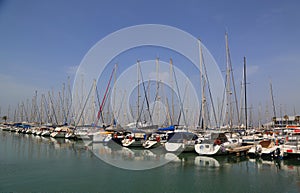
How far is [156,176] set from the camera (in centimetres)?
2008

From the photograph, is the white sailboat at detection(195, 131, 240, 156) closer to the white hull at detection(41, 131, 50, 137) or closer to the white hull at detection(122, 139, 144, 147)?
the white hull at detection(122, 139, 144, 147)

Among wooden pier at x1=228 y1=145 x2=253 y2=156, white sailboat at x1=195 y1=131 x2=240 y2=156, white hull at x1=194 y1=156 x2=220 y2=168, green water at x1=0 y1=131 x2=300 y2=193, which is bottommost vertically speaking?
white hull at x1=194 y1=156 x2=220 y2=168

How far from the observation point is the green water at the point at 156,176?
656 inches

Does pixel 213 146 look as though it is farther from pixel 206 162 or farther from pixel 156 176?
pixel 156 176

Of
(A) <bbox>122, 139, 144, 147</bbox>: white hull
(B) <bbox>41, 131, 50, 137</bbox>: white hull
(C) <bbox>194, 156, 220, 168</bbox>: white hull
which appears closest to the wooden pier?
(C) <bbox>194, 156, 220, 168</bbox>: white hull

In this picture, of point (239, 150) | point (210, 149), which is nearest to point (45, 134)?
point (210, 149)

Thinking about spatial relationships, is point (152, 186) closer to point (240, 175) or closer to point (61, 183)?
point (61, 183)

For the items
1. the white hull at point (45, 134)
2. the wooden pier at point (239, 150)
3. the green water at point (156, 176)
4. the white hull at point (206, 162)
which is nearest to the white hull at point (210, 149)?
the white hull at point (206, 162)

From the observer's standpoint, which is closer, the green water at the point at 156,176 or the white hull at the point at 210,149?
the green water at the point at 156,176

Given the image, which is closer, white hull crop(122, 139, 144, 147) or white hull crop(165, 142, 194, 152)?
white hull crop(165, 142, 194, 152)

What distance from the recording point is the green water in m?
16.7

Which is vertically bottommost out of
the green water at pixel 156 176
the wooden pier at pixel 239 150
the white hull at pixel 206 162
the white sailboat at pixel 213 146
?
the white hull at pixel 206 162

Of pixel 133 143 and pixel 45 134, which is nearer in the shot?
pixel 133 143

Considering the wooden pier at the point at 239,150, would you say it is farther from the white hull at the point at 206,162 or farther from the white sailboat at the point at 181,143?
the white sailboat at the point at 181,143
